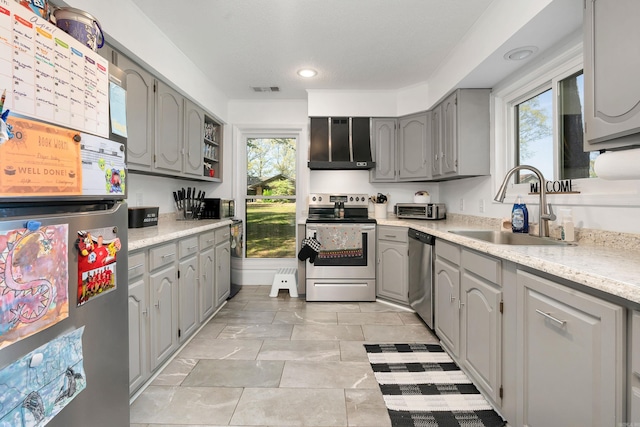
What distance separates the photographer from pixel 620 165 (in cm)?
106

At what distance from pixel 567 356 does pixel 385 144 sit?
2948 millimetres

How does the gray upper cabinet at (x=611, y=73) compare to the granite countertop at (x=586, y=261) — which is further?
the gray upper cabinet at (x=611, y=73)

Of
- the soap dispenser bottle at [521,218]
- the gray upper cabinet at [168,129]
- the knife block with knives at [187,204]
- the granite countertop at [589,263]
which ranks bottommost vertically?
the granite countertop at [589,263]

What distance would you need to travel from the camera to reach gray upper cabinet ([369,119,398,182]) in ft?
12.1

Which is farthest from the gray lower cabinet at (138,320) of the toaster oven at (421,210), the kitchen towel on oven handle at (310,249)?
the toaster oven at (421,210)

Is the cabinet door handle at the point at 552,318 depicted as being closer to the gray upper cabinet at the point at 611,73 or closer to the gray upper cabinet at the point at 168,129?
the gray upper cabinet at the point at 611,73

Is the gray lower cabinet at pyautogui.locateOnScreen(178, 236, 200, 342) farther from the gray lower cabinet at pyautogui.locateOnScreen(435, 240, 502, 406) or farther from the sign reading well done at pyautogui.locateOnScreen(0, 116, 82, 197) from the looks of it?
the gray lower cabinet at pyautogui.locateOnScreen(435, 240, 502, 406)

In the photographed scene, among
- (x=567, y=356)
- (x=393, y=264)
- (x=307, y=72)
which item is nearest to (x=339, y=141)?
(x=307, y=72)

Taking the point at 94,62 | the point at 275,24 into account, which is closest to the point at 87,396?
the point at 94,62

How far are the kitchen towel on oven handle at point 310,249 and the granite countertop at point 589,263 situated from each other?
6.02ft

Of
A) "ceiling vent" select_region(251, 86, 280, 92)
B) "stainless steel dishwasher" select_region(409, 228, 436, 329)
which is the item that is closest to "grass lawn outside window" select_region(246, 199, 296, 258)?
"ceiling vent" select_region(251, 86, 280, 92)

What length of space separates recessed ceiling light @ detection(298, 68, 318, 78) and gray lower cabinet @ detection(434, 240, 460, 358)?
7.00 ft

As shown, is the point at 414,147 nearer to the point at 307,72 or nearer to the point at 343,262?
the point at 307,72

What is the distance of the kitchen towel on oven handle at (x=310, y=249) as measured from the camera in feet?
11.0
